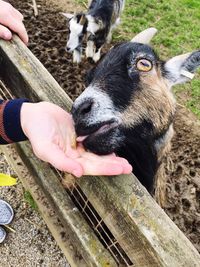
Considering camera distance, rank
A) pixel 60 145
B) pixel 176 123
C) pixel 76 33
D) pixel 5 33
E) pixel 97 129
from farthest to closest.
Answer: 1. pixel 76 33
2. pixel 176 123
3. pixel 5 33
4. pixel 97 129
5. pixel 60 145

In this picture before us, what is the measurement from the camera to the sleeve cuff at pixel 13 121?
2180mm

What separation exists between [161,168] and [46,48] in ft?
9.97

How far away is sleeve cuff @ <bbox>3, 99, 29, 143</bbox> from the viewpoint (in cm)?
218

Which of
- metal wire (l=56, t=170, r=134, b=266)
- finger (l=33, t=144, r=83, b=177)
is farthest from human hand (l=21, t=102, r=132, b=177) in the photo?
metal wire (l=56, t=170, r=134, b=266)

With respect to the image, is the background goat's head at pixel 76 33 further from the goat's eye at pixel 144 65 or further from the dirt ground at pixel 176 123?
the goat's eye at pixel 144 65

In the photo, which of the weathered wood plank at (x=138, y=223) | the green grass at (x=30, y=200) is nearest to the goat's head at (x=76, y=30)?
the green grass at (x=30, y=200)

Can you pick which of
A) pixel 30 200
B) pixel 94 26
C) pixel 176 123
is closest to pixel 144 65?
pixel 30 200

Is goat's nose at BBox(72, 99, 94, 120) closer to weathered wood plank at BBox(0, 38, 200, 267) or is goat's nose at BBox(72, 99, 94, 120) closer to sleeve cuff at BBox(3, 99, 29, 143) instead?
weathered wood plank at BBox(0, 38, 200, 267)

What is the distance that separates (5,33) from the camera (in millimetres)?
2516

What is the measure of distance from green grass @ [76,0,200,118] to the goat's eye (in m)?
2.97

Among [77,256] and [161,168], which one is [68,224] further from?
[161,168]

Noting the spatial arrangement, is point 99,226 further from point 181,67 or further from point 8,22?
point 8,22

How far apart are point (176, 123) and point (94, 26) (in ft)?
7.25

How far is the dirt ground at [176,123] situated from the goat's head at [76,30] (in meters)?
0.17
